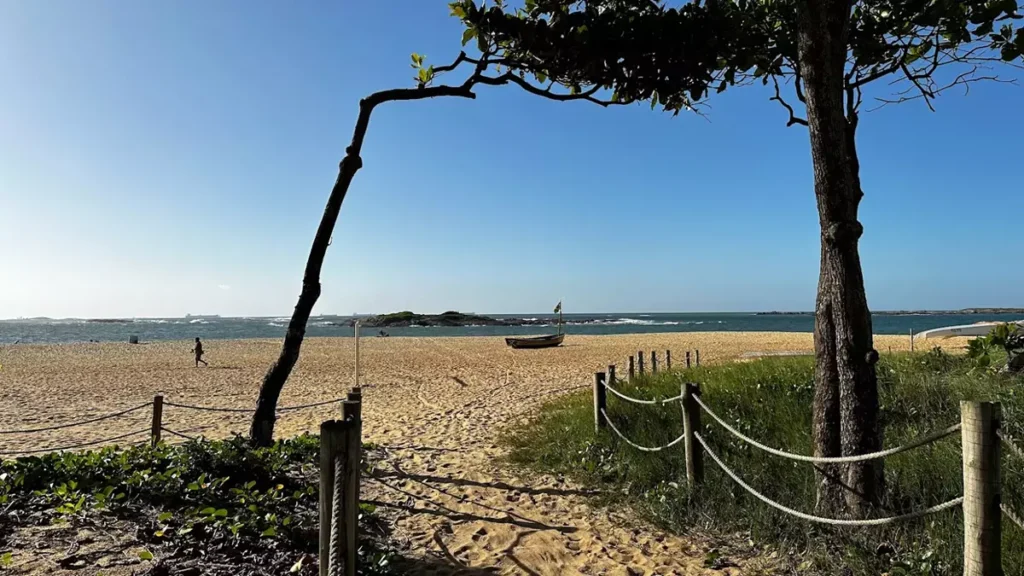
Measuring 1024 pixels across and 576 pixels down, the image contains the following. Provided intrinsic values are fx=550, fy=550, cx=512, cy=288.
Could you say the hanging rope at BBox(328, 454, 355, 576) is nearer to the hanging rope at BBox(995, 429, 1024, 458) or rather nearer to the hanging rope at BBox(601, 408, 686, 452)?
the hanging rope at BBox(995, 429, 1024, 458)

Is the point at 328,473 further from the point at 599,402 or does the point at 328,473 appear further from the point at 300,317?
the point at 599,402

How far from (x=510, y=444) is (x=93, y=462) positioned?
462 centimetres

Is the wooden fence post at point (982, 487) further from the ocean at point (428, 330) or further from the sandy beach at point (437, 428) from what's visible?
the ocean at point (428, 330)

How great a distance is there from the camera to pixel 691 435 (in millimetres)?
4957

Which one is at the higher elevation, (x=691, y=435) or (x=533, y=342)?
(x=691, y=435)

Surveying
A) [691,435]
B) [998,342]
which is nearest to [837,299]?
[998,342]

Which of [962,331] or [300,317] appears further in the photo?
[962,331]

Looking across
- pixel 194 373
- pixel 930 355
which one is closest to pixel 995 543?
pixel 930 355

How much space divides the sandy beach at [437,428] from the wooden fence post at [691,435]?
2.37 feet

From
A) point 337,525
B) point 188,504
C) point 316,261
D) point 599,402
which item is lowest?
point 188,504

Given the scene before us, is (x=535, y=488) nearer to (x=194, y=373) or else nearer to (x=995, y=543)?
(x=995, y=543)

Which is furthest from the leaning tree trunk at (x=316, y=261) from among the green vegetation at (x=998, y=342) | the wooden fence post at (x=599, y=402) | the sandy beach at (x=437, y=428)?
the green vegetation at (x=998, y=342)

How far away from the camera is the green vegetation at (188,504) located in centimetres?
360

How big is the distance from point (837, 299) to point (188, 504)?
5.19m
